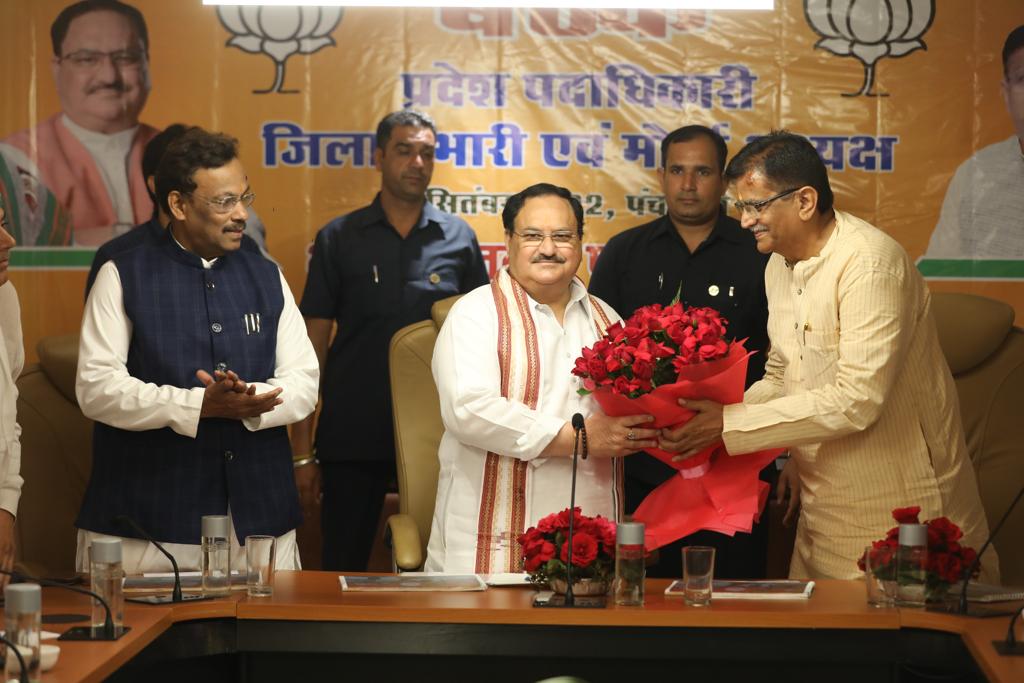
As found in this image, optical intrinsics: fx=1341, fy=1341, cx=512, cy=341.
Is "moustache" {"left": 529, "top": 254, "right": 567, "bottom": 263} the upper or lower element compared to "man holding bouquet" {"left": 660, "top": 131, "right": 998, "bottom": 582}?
upper

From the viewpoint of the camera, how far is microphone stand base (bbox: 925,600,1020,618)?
290 cm

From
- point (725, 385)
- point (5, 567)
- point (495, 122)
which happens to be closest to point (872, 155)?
point (495, 122)

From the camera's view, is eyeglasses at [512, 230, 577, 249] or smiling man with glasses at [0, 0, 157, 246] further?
smiling man with glasses at [0, 0, 157, 246]

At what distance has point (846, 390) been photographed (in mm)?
3285

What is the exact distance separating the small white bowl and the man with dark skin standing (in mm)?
2375

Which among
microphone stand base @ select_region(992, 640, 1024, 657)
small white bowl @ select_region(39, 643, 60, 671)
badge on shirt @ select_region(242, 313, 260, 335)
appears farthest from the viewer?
badge on shirt @ select_region(242, 313, 260, 335)

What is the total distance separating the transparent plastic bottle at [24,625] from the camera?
2.26m

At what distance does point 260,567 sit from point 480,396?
2.54ft

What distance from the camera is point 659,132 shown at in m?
5.30

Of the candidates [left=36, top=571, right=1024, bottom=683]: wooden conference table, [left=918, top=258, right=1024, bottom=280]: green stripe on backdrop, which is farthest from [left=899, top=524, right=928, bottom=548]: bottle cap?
[left=918, top=258, right=1024, bottom=280]: green stripe on backdrop

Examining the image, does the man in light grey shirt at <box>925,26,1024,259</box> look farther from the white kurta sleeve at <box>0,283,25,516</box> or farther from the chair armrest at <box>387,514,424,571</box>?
the white kurta sleeve at <box>0,283,25,516</box>

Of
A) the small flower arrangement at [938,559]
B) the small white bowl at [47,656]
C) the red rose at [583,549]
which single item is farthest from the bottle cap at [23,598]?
the small flower arrangement at [938,559]

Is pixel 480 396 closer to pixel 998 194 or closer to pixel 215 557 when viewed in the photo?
pixel 215 557

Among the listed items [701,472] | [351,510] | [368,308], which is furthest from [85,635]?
[368,308]
